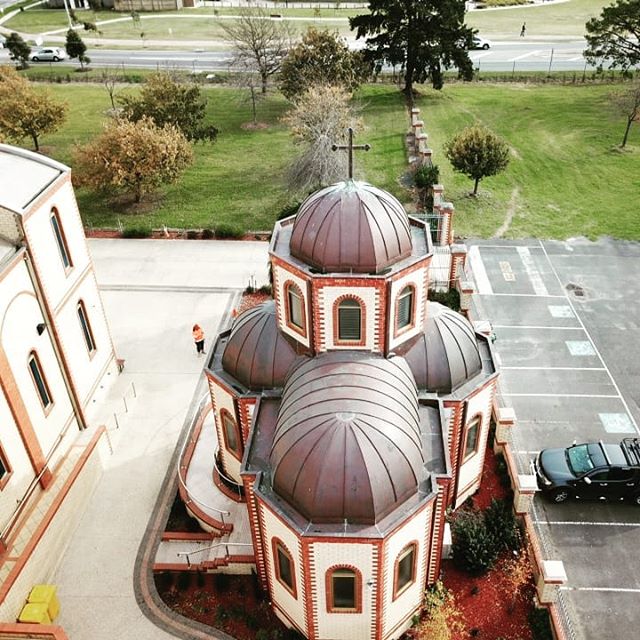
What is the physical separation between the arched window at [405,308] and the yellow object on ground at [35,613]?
13.0 metres

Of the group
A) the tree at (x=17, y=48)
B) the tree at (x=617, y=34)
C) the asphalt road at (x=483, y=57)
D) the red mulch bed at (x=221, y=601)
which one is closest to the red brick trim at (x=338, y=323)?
the red mulch bed at (x=221, y=601)

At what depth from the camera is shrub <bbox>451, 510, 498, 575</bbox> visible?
19.6m

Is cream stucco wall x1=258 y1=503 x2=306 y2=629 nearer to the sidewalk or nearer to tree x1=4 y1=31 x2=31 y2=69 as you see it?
the sidewalk

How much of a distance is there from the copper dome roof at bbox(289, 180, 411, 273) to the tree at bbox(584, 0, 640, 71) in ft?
158

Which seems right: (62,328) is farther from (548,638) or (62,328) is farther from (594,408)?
(594,408)

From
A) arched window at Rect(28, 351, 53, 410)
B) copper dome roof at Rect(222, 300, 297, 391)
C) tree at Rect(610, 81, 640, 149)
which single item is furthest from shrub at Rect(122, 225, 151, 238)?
tree at Rect(610, 81, 640, 149)

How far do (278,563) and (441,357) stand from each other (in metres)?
7.55

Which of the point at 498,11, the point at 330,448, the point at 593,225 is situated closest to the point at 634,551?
the point at 330,448

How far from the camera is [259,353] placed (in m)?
20.0

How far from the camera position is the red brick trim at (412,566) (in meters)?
16.5

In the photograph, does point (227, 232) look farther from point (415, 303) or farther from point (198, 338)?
point (415, 303)

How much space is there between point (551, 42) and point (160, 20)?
5311 centimetres

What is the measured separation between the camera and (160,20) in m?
91.9

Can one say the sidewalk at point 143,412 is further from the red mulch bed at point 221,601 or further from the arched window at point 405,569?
the arched window at point 405,569
